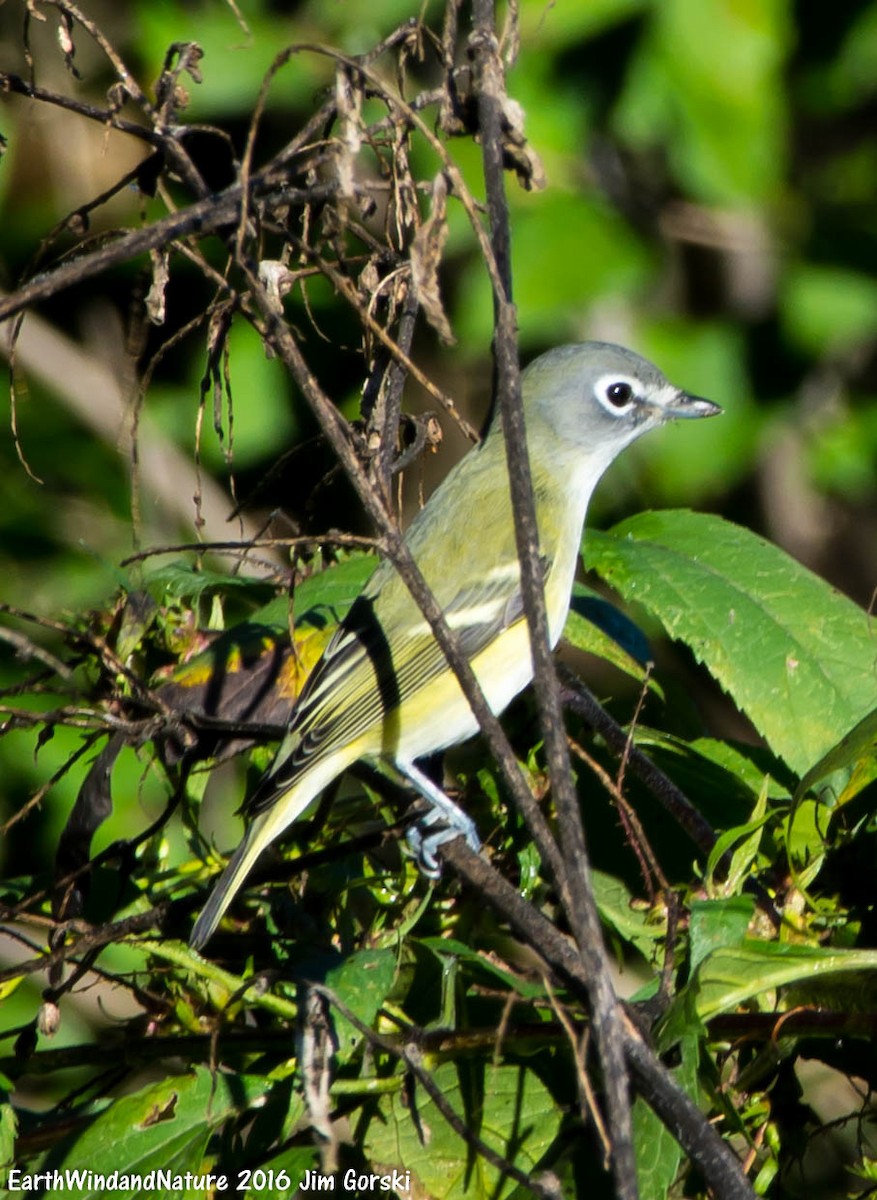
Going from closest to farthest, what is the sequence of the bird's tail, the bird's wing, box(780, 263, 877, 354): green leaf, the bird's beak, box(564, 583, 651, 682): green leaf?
the bird's tail, box(564, 583, 651, 682): green leaf, the bird's wing, the bird's beak, box(780, 263, 877, 354): green leaf

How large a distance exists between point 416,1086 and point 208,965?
0.30 m

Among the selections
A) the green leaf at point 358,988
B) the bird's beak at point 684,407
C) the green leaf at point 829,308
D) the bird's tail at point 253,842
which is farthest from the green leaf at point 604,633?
the green leaf at point 829,308

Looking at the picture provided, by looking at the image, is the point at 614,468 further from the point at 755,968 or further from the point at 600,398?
the point at 755,968

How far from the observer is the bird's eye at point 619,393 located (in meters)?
3.26

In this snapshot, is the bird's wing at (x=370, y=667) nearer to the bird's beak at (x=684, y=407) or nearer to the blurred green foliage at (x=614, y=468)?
the blurred green foliage at (x=614, y=468)

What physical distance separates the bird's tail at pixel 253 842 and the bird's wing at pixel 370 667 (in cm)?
3

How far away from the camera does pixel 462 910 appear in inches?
74.9

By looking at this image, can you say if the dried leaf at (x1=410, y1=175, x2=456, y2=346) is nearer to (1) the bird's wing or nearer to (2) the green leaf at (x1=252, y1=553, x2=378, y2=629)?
(2) the green leaf at (x1=252, y1=553, x2=378, y2=629)

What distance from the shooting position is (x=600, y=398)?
10.8 feet

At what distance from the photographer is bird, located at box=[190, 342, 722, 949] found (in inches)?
94.4

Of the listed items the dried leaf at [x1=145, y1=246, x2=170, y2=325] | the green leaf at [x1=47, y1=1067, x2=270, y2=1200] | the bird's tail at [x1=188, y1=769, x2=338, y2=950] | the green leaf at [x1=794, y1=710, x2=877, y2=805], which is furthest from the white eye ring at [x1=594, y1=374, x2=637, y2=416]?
the green leaf at [x1=47, y1=1067, x2=270, y2=1200]

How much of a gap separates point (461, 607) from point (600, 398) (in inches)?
26.5

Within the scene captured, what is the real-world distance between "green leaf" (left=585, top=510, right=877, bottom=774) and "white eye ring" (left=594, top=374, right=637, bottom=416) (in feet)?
3.48

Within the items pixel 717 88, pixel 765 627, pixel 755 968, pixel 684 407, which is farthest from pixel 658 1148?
pixel 717 88
